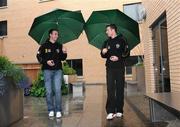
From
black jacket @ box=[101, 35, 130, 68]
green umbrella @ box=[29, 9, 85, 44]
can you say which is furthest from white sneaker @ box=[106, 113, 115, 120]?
green umbrella @ box=[29, 9, 85, 44]

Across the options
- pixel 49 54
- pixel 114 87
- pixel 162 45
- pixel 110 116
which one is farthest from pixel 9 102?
pixel 162 45

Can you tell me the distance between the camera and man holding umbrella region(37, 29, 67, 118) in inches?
364

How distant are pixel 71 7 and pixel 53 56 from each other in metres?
27.0

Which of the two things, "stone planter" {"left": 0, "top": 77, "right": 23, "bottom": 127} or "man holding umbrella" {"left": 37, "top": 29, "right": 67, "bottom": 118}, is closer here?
"stone planter" {"left": 0, "top": 77, "right": 23, "bottom": 127}

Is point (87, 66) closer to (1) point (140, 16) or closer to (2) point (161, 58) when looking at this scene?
(1) point (140, 16)

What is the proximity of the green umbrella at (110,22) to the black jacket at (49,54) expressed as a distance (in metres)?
0.93

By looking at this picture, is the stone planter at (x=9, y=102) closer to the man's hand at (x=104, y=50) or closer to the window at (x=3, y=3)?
the man's hand at (x=104, y=50)

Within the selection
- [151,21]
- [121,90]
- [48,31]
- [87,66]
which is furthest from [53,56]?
[87,66]

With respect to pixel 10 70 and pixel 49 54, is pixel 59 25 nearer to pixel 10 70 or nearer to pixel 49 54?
pixel 49 54

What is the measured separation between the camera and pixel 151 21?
42.0 feet

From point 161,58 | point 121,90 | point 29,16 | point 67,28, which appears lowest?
point 121,90

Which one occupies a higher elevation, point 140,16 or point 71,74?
point 140,16

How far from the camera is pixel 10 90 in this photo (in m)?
8.13

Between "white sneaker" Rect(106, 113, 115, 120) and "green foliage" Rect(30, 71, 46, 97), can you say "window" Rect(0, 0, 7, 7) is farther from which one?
"white sneaker" Rect(106, 113, 115, 120)
